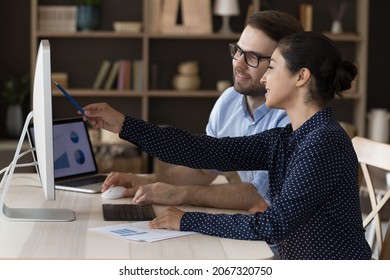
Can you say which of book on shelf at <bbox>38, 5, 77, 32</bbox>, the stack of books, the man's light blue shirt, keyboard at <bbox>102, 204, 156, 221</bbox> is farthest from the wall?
keyboard at <bbox>102, 204, 156, 221</bbox>

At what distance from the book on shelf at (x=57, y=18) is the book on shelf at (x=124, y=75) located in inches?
15.1

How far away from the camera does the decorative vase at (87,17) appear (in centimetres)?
514

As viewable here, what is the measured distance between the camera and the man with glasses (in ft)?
7.30

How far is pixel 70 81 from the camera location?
17.6 feet

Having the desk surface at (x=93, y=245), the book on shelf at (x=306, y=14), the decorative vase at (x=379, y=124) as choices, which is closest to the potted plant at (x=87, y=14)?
the book on shelf at (x=306, y=14)

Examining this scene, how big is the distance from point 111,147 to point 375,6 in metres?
2.03

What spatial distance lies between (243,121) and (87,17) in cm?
268

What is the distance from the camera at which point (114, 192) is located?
2316 millimetres

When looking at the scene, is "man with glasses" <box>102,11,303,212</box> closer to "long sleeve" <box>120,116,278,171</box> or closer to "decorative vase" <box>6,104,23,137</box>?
"long sleeve" <box>120,116,278,171</box>

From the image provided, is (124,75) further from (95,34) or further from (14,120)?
(14,120)

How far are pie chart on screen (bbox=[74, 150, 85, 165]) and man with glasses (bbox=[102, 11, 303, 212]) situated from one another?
20 cm

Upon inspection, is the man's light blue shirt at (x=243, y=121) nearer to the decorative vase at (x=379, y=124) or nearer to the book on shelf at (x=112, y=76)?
the book on shelf at (x=112, y=76)

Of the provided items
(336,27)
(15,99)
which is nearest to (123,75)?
(15,99)

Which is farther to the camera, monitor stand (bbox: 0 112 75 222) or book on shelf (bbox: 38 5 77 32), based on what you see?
book on shelf (bbox: 38 5 77 32)
